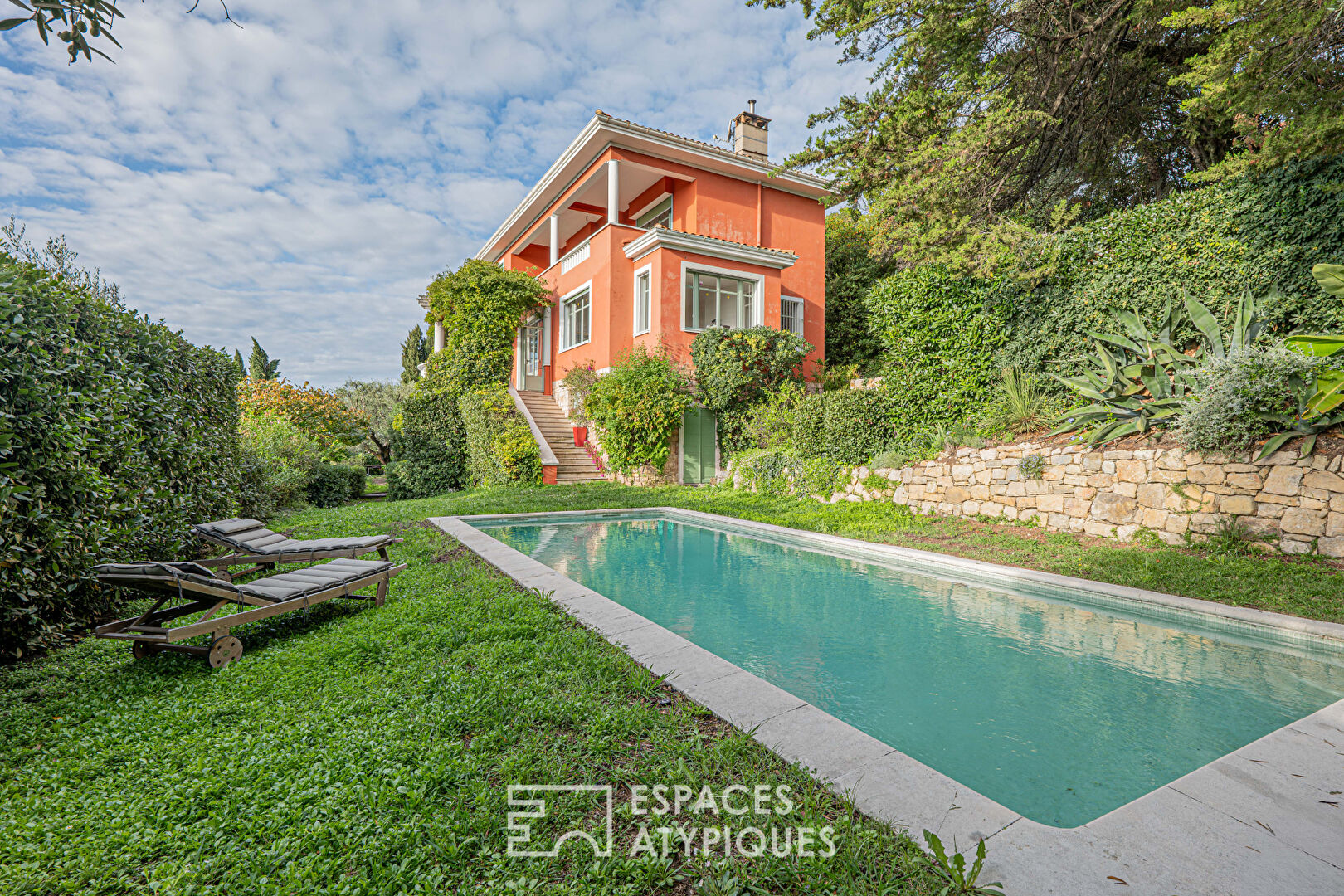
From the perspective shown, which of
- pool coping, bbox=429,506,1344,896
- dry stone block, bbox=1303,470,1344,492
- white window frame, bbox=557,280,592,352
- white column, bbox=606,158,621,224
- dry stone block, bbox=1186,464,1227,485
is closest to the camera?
pool coping, bbox=429,506,1344,896

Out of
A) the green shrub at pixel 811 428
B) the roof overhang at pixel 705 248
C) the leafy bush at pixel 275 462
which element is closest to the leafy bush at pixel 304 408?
the leafy bush at pixel 275 462

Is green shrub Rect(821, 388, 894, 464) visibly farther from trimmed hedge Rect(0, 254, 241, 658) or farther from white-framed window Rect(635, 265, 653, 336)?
trimmed hedge Rect(0, 254, 241, 658)

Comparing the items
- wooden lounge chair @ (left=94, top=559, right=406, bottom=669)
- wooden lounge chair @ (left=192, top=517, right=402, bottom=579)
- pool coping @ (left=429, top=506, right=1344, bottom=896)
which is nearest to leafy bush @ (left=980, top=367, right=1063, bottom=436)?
pool coping @ (left=429, top=506, right=1344, bottom=896)

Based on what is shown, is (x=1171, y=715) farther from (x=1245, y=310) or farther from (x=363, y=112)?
(x=363, y=112)

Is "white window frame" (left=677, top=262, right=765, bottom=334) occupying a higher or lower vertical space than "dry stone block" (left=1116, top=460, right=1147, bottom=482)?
higher

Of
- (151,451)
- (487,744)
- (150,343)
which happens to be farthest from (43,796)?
(150,343)

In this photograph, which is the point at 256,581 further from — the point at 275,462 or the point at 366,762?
the point at 275,462

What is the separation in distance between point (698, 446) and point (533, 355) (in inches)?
343

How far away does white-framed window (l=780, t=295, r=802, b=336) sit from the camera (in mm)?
17250

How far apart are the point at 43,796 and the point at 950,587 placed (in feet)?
21.6

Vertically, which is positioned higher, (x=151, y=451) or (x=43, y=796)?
(x=151, y=451)

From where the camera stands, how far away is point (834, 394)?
11062mm

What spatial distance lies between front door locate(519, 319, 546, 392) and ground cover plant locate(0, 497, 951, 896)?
1649 cm

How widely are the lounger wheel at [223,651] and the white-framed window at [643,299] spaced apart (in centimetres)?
1242
